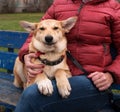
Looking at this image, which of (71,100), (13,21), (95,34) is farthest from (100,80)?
(13,21)

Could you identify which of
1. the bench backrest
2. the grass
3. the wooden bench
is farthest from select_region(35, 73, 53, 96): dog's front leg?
the grass

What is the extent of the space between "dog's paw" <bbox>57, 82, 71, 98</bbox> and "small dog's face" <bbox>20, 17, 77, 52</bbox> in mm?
569

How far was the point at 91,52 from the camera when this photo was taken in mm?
4113

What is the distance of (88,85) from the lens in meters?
3.85

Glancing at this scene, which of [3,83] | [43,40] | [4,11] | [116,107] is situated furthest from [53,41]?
[4,11]

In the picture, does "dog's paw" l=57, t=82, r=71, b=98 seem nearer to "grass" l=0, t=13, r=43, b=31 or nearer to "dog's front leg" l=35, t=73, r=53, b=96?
"dog's front leg" l=35, t=73, r=53, b=96

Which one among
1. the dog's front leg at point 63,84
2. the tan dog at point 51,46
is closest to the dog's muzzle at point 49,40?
the tan dog at point 51,46

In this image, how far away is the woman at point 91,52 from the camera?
385 centimetres

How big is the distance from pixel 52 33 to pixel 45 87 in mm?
726

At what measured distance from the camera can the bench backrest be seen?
577cm

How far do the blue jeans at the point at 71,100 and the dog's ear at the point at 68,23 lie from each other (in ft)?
1.93

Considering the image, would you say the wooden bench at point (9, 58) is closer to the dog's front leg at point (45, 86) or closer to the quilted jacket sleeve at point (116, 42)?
the dog's front leg at point (45, 86)

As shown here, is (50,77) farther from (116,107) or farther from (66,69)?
(116,107)

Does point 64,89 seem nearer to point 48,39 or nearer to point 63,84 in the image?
point 63,84
